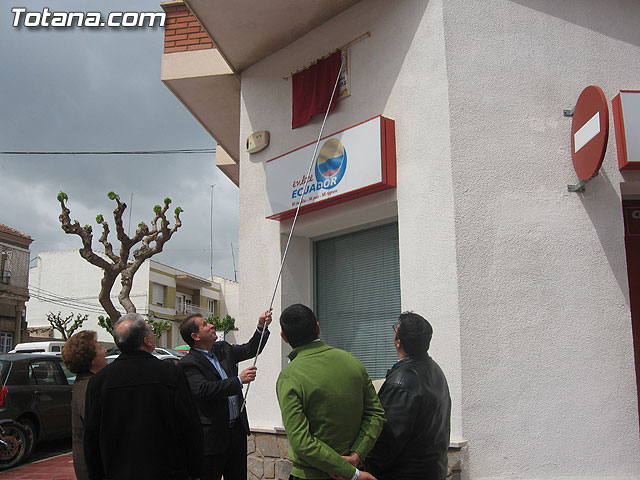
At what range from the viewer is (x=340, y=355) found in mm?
3324

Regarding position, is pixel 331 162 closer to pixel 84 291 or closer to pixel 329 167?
pixel 329 167

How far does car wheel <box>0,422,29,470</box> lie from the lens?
9.48 m

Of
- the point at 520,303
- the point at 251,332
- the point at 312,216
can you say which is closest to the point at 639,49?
the point at 520,303

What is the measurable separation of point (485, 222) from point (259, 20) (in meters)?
3.66

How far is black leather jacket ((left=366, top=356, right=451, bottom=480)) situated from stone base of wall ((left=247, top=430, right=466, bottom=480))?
3238 millimetres

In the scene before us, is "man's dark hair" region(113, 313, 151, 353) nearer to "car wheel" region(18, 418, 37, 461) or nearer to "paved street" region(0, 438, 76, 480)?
"paved street" region(0, 438, 76, 480)

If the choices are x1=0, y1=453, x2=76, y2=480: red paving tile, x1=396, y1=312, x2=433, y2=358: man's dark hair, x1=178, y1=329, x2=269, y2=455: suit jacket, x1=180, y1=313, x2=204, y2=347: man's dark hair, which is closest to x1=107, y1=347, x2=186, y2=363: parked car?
x1=0, y1=453, x2=76, y2=480: red paving tile

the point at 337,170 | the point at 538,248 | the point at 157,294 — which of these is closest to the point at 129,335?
the point at 337,170

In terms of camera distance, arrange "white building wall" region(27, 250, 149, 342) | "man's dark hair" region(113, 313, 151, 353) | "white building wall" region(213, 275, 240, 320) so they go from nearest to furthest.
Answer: "man's dark hair" region(113, 313, 151, 353) < "white building wall" region(27, 250, 149, 342) < "white building wall" region(213, 275, 240, 320)

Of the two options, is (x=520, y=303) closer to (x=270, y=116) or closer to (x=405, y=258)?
(x=405, y=258)

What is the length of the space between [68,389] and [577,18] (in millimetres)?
9752

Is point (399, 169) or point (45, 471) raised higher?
point (399, 169)

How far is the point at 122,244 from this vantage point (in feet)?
67.5

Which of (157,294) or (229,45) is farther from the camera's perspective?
(157,294)
